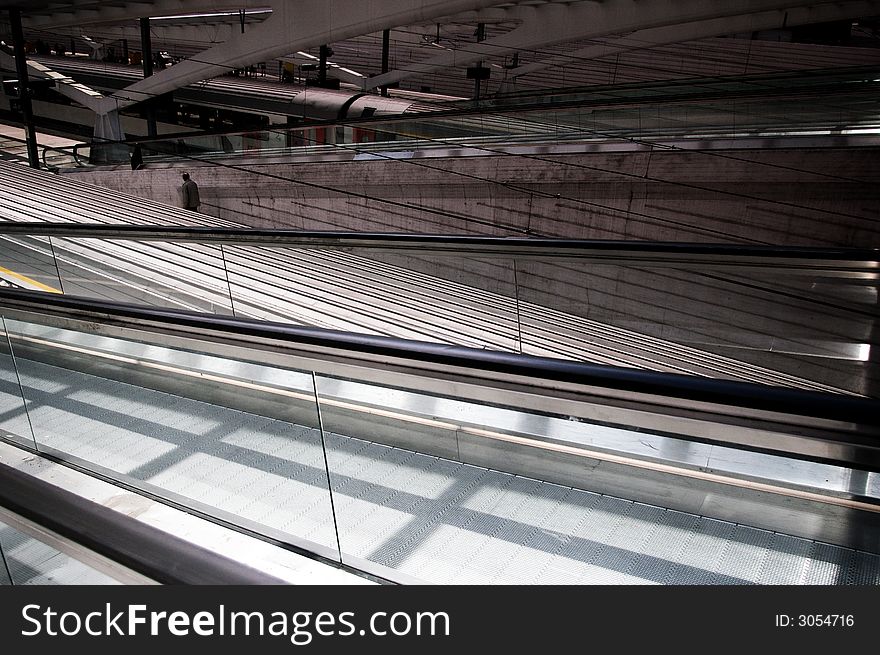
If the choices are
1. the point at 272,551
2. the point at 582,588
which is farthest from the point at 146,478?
the point at 582,588

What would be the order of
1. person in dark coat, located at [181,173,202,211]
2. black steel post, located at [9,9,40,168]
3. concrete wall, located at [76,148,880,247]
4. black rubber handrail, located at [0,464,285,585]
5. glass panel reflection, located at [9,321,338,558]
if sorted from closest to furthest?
black rubber handrail, located at [0,464,285,585], glass panel reflection, located at [9,321,338,558], concrete wall, located at [76,148,880,247], person in dark coat, located at [181,173,202,211], black steel post, located at [9,9,40,168]

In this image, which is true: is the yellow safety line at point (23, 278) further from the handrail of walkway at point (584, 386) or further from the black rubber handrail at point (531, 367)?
the handrail of walkway at point (584, 386)

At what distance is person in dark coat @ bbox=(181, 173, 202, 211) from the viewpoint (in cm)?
1240

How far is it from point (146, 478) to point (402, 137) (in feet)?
32.2

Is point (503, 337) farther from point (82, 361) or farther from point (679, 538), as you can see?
point (679, 538)

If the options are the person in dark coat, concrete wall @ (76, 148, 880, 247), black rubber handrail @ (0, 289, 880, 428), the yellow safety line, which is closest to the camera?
black rubber handrail @ (0, 289, 880, 428)

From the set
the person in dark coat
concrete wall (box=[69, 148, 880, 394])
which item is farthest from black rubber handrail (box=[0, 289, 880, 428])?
the person in dark coat

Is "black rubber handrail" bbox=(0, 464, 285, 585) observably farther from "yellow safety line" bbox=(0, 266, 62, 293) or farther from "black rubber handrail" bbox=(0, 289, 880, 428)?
"yellow safety line" bbox=(0, 266, 62, 293)

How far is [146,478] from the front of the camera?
2.20 m

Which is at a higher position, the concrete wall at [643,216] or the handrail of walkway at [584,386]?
the handrail of walkway at [584,386]

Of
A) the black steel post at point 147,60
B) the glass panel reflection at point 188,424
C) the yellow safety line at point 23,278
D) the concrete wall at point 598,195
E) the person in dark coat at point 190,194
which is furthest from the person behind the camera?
the black steel post at point 147,60

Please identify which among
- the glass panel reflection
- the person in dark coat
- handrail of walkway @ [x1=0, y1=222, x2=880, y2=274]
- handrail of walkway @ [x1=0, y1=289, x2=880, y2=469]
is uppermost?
handrail of walkway @ [x1=0, y1=289, x2=880, y2=469]

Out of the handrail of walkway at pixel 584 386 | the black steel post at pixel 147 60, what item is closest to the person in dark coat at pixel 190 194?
the black steel post at pixel 147 60

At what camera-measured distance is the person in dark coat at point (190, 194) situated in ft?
40.7
